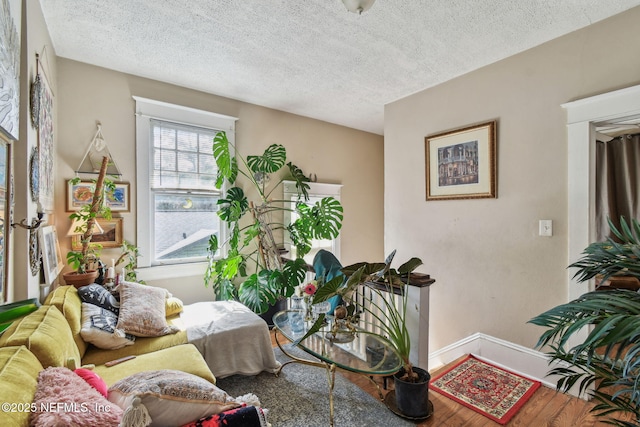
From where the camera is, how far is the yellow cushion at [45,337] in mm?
1150

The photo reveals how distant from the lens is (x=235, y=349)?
85.1 inches

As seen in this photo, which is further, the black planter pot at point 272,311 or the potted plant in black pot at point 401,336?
the black planter pot at point 272,311

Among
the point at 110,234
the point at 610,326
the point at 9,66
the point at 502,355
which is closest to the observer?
the point at 610,326

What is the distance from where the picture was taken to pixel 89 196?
2.59 m

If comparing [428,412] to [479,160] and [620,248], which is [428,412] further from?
[479,160]

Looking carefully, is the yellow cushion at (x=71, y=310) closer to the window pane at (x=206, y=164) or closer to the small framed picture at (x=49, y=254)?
the small framed picture at (x=49, y=254)

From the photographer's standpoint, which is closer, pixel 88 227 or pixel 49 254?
pixel 49 254

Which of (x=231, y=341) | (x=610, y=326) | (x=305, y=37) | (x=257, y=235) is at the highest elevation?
(x=305, y=37)

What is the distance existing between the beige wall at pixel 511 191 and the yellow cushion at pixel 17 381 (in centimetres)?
294

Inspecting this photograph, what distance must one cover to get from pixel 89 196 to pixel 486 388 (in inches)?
143

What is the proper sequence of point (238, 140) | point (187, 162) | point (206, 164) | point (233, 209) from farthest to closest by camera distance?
point (238, 140), point (206, 164), point (187, 162), point (233, 209)

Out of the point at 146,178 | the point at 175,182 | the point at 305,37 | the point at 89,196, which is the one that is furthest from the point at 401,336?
the point at 89,196

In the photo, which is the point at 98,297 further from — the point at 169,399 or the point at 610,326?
the point at 610,326

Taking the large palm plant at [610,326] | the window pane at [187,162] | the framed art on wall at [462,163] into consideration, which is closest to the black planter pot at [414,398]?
the large palm plant at [610,326]
